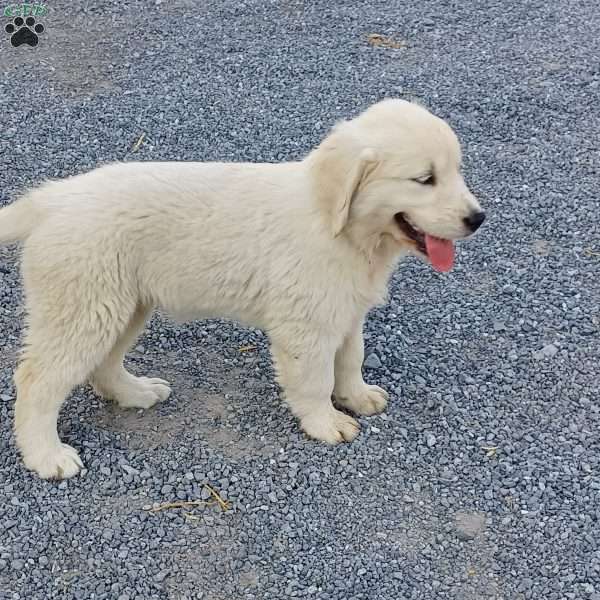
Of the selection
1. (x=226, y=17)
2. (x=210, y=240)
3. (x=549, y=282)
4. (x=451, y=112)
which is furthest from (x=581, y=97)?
(x=210, y=240)

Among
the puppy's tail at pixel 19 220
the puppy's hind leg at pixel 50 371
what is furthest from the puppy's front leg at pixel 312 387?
the puppy's tail at pixel 19 220

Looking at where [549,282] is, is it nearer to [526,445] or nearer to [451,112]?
[526,445]

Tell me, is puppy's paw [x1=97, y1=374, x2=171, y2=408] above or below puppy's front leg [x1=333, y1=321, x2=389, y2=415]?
below

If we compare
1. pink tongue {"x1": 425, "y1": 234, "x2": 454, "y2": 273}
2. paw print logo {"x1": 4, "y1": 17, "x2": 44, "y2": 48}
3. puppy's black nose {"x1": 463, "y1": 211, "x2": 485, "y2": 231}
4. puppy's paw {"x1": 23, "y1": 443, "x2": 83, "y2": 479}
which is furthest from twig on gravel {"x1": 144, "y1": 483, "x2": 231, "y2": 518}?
paw print logo {"x1": 4, "y1": 17, "x2": 44, "y2": 48}

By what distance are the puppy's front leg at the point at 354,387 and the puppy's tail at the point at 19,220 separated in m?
1.68

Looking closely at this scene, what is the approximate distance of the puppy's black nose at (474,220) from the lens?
3.82 m

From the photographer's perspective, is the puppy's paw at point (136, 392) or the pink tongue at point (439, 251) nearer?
the pink tongue at point (439, 251)

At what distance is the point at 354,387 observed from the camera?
15.4 ft

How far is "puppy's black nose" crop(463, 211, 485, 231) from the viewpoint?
3820 millimetres

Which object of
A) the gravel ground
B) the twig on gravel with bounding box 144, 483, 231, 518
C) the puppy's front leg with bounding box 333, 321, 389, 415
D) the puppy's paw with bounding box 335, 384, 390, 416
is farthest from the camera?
the puppy's paw with bounding box 335, 384, 390, 416

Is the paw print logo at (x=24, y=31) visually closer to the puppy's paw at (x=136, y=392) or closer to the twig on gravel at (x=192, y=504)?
the puppy's paw at (x=136, y=392)

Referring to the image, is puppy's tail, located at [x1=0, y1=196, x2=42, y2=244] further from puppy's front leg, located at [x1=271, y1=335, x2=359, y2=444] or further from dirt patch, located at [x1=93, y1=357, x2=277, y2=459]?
puppy's front leg, located at [x1=271, y1=335, x2=359, y2=444]

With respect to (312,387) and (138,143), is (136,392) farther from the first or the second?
(138,143)

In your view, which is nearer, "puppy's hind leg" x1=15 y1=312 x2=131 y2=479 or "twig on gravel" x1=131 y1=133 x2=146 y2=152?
"puppy's hind leg" x1=15 y1=312 x2=131 y2=479
